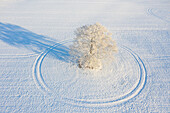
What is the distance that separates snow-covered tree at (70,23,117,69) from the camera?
17.0m

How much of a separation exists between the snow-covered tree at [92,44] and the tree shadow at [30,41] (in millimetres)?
4142

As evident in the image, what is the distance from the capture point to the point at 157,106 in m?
16.0

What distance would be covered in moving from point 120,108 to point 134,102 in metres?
2.03

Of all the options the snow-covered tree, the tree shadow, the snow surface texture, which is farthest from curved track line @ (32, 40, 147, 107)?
the snow-covered tree

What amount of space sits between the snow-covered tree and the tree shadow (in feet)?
13.6

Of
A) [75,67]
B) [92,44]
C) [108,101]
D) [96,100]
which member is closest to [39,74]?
[75,67]

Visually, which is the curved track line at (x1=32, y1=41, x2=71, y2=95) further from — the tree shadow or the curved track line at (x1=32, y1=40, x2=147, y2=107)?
the tree shadow

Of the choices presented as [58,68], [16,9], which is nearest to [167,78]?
[58,68]

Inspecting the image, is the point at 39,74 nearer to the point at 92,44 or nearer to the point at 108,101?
the point at 92,44

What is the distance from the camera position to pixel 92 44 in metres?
17.8

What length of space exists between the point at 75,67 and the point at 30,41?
11298 millimetres

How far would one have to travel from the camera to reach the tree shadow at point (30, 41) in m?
23.1

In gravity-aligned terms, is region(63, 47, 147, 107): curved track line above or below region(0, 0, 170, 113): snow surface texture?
below

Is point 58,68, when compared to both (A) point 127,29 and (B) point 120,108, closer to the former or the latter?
(B) point 120,108
